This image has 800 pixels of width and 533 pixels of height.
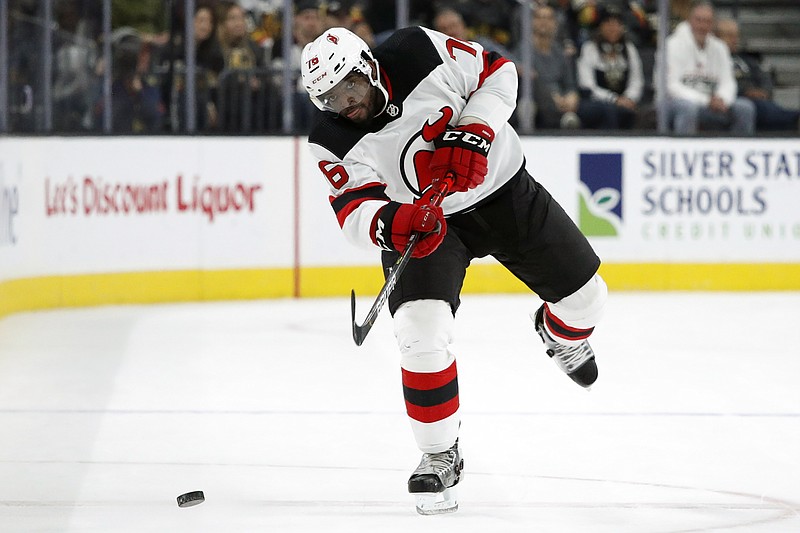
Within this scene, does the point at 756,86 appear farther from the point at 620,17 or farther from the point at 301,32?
the point at 301,32

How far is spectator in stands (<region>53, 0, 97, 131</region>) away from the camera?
22.9ft

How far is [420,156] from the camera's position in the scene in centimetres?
306

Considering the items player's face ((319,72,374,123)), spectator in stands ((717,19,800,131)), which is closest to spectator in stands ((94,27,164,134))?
spectator in stands ((717,19,800,131))

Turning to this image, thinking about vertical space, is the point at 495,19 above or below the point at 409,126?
above

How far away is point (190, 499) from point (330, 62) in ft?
3.35

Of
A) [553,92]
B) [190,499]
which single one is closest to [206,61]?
[553,92]

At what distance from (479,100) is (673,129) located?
4.87 meters

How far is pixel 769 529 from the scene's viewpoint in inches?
106

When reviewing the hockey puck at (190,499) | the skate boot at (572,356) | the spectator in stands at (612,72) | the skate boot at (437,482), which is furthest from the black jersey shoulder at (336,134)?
the spectator in stands at (612,72)

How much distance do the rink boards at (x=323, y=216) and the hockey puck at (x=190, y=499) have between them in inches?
165

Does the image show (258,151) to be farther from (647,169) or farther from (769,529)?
(769,529)

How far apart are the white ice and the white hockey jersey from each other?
68 cm

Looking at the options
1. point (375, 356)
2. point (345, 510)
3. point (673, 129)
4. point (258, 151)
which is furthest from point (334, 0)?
point (345, 510)

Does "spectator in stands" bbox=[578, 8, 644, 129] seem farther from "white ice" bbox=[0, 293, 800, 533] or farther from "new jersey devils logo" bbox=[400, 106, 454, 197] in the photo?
"new jersey devils logo" bbox=[400, 106, 454, 197]
